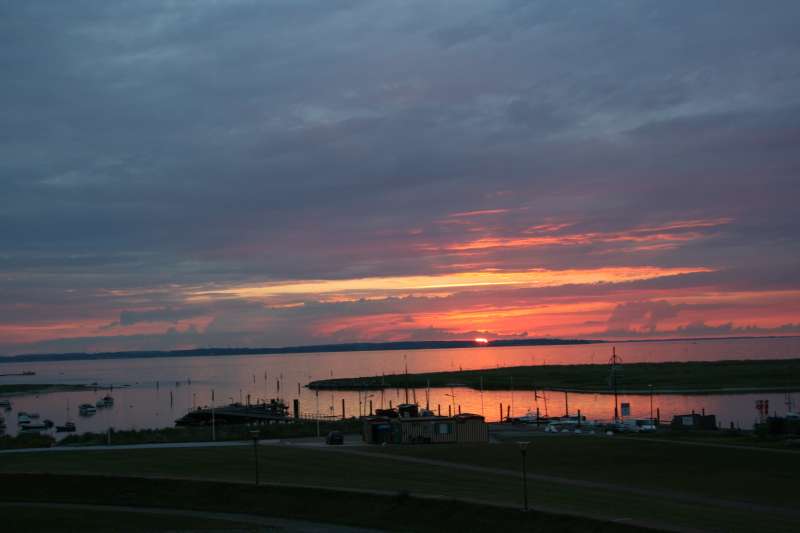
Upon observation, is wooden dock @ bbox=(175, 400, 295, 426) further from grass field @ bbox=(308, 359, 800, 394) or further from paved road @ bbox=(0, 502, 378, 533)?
paved road @ bbox=(0, 502, 378, 533)

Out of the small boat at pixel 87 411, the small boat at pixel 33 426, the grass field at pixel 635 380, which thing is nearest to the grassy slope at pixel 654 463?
the grass field at pixel 635 380

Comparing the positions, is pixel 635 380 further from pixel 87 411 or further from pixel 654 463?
pixel 654 463

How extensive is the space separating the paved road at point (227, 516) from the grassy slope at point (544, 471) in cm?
514

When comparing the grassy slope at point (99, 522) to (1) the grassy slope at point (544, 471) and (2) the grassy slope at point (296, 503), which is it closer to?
(2) the grassy slope at point (296, 503)

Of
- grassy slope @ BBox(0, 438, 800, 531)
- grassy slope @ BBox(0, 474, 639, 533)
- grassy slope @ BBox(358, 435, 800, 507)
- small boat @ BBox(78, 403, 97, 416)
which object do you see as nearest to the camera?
grassy slope @ BBox(0, 474, 639, 533)

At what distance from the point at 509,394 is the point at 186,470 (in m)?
110

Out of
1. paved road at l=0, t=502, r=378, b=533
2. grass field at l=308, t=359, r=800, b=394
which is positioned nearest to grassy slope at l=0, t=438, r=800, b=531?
paved road at l=0, t=502, r=378, b=533

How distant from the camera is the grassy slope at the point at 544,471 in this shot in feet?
102

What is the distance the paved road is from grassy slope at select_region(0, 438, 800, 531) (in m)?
5.14

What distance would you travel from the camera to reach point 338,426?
72.9 metres

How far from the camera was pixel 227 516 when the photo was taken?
31.2m

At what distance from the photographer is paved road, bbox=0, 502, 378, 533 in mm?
28822

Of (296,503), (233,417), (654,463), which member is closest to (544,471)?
(654,463)

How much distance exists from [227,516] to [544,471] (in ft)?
65.1
